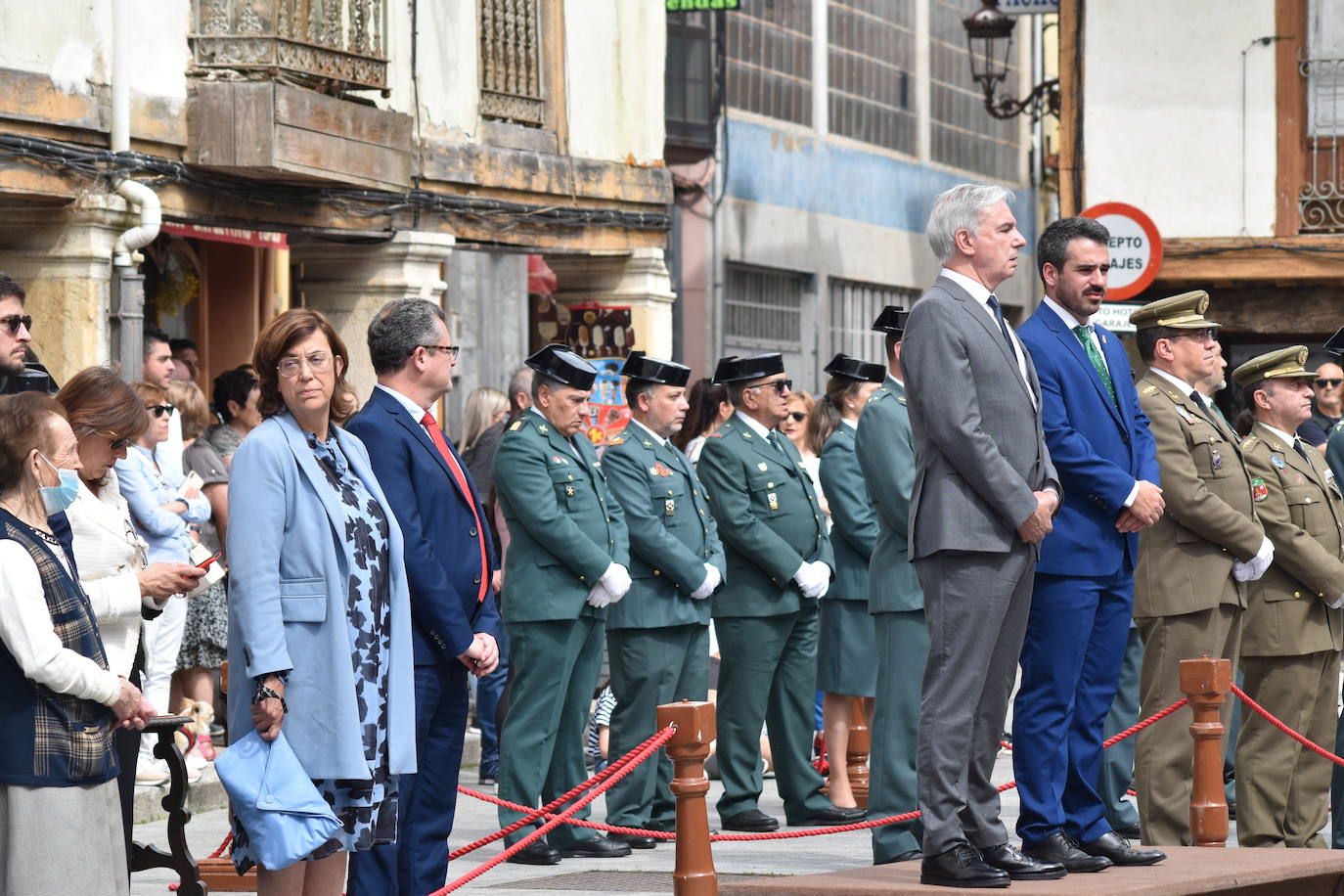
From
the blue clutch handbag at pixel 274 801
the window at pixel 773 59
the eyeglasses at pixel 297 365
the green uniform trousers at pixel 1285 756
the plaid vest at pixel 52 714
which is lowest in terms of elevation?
the green uniform trousers at pixel 1285 756

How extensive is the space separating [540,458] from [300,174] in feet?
18.4

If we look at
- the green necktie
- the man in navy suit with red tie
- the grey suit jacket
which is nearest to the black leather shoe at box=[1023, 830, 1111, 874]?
the grey suit jacket

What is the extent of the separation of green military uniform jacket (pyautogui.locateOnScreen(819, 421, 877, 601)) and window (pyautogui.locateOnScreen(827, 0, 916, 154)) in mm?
16582

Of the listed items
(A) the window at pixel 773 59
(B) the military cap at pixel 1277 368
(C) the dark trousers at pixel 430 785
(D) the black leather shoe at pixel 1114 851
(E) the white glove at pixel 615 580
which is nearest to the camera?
(C) the dark trousers at pixel 430 785

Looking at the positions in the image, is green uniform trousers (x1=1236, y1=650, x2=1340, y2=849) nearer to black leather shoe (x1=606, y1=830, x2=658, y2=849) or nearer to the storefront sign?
black leather shoe (x1=606, y1=830, x2=658, y2=849)

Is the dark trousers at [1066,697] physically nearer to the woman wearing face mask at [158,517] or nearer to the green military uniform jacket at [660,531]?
the green military uniform jacket at [660,531]

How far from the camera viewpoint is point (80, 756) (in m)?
6.47

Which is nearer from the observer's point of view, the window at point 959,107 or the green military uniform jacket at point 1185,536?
the green military uniform jacket at point 1185,536

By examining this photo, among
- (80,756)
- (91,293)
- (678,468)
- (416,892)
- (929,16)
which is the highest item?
(929,16)

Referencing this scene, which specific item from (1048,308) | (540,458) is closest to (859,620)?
(540,458)

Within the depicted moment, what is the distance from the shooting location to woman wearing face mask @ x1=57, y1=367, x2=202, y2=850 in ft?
24.2

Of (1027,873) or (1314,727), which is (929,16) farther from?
(1027,873)

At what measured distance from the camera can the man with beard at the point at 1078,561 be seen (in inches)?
291

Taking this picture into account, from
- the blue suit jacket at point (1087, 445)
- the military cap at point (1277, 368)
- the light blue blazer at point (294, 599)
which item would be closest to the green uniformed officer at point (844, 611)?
the military cap at point (1277, 368)
